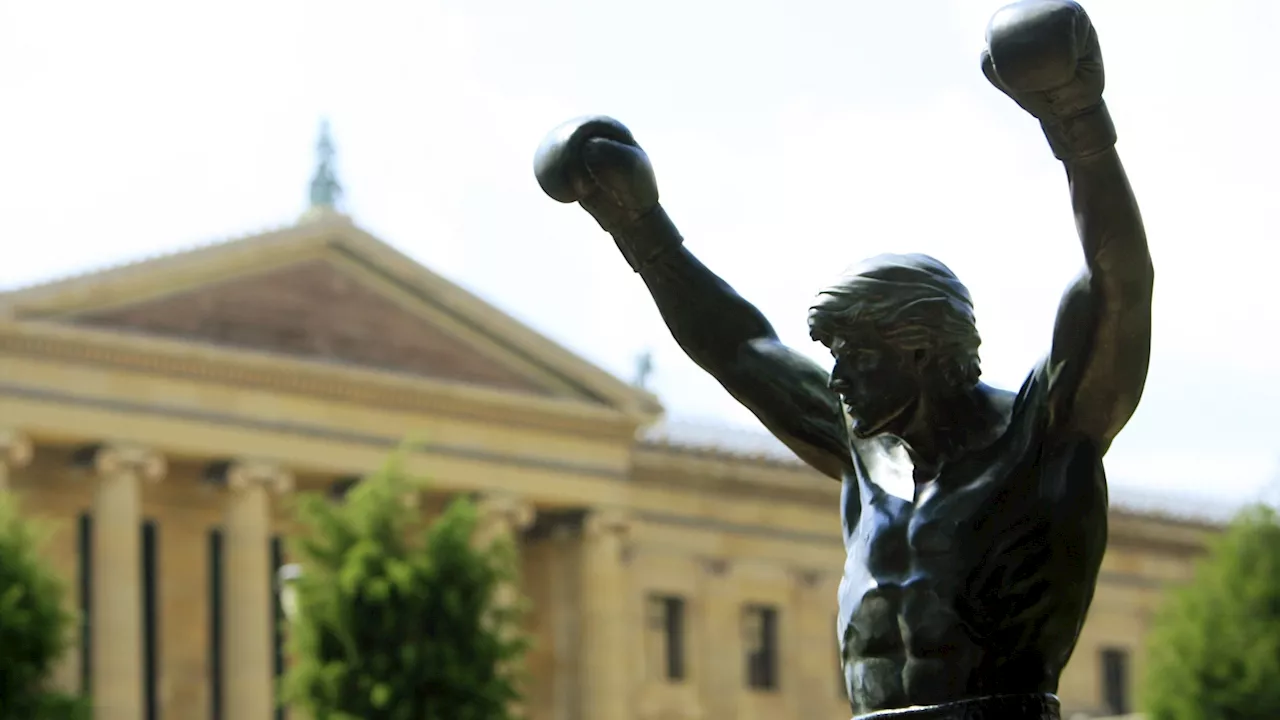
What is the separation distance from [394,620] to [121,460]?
13.4 meters

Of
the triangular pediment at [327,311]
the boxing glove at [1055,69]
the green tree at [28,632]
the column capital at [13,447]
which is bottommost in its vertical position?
the boxing glove at [1055,69]

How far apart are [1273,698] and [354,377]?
17151 millimetres

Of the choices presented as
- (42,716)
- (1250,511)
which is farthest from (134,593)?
(1250,511)

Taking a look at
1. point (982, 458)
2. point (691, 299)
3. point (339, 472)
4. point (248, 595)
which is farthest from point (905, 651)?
point (339, 472)

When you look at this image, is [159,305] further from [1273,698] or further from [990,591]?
[990,591]

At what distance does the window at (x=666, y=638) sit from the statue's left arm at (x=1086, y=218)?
5705 cm

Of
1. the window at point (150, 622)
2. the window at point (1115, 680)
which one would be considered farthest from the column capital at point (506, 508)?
the window at point (1115, 680)

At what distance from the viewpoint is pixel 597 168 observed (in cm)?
477

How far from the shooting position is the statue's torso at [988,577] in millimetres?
4238

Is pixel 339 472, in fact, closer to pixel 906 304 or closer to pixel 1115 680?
pixel 1115 680

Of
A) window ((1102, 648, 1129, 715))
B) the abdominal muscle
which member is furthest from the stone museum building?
the abdominal muscle

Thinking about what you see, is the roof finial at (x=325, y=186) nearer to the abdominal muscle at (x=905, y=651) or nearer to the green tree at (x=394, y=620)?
the green tree at (x=394, y=620)

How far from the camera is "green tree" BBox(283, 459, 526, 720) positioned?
37094 mm

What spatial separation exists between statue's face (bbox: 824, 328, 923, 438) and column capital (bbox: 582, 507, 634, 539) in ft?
174
